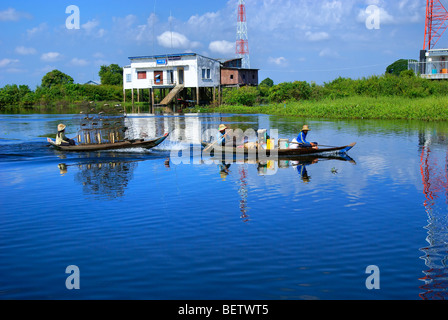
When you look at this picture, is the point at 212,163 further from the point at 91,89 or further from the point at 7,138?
the point at 91,89

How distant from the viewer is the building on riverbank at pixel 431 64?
156 feet

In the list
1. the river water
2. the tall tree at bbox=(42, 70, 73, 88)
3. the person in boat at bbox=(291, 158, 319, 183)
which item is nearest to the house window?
the tall tree at bbox=(42, 70, 73, 88)

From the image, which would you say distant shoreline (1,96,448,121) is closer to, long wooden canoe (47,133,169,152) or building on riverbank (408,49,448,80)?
building on riverbank (408,49,448,80)

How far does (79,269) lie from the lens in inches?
303

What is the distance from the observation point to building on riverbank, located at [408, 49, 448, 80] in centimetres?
4751

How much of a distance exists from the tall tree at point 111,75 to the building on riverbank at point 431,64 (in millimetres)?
50482

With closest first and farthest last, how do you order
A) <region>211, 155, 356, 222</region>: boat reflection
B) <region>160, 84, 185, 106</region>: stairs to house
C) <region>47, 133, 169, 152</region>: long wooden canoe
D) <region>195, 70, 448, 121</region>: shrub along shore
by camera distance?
<region>211, 155, 356, 222</region>: boat reflection → <region>47, 133, 169, 152</region>: long wooden canoe → <region>195, 70, 448, 121</region>: shrub along shore → <region>160, 84, 185, 106</region>: stairs to house

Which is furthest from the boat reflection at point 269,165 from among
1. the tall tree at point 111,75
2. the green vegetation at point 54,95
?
the tall tree at point 111,75

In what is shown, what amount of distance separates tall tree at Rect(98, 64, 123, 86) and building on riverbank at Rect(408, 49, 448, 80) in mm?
50482

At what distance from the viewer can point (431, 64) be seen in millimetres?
48781

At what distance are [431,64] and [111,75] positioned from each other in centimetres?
5354
